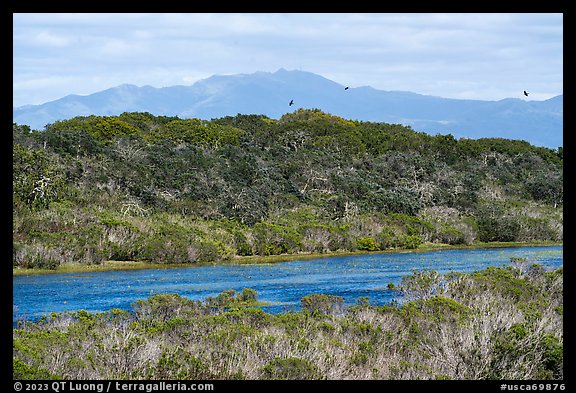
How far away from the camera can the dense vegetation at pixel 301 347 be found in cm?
1148

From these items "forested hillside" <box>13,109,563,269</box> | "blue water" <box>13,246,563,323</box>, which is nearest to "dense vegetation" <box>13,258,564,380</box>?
"blue water" <box>13,246,563,323</box>

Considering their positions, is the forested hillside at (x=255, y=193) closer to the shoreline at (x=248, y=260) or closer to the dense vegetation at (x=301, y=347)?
the shoreline at (x=248, y=260)

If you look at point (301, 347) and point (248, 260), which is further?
point (248, 260)

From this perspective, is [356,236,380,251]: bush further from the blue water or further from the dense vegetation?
the dense vegetation

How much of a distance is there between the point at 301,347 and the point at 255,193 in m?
30.4

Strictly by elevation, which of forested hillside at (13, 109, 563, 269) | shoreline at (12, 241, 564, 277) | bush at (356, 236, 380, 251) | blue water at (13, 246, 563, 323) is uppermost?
forested hillside at (13, 109, 563, 269)

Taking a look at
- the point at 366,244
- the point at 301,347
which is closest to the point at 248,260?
the point at 366,244

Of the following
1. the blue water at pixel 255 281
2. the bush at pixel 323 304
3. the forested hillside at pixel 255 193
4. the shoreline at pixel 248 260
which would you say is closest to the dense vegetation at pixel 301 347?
the bush at pixel 323 304

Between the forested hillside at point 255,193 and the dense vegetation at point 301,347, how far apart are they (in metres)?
17.2

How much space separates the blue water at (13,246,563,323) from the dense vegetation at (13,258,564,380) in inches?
208

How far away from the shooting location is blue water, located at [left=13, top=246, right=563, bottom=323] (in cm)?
2311

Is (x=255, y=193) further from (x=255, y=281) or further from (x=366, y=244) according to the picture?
(x=255, y=281)

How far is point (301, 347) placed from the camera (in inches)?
478
